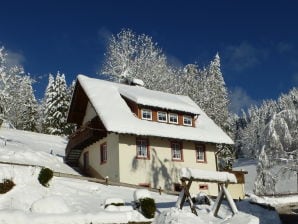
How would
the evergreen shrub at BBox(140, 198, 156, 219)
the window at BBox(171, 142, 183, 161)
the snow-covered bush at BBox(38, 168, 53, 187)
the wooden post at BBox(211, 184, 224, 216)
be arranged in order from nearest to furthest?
the evergreen shrub at BBox(140, 198, 156, 219) → the wooden post at BBox(211, 184, 224, 216) → the snow-covered bush at BBox(38, 168, 53, 187) → the window at BBox(171, 142, 183, 161)

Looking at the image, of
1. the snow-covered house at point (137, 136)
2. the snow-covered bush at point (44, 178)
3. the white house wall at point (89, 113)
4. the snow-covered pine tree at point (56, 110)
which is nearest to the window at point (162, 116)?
the snow-covered house at point (137, 136)

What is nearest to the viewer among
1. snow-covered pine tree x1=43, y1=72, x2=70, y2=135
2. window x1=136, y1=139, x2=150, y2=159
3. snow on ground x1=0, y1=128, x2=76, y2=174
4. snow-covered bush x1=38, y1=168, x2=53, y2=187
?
snow-covered bush x1=38, y1=168, x2=53, y2=187

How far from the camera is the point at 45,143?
49.0 meters

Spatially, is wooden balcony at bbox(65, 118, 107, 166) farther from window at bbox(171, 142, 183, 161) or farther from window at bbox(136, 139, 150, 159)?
window at bbox(171, 142, 183, 161)

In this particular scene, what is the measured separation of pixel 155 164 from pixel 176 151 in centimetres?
259

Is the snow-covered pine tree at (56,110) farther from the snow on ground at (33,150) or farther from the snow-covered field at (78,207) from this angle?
the snow-covered field at (78,207)

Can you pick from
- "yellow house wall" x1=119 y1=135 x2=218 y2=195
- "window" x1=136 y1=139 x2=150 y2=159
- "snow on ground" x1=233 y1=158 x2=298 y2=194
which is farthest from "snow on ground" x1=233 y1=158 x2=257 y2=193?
"window" x1=136 y1=139 x2=150 y2=159

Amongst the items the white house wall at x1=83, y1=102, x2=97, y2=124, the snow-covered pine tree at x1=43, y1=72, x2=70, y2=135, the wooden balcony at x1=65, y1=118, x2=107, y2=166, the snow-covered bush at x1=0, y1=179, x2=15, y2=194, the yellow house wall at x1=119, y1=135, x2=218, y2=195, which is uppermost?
the snow-covered pine tree at x1=43, y1=72, x2=70, y2=135

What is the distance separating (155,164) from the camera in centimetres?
3312

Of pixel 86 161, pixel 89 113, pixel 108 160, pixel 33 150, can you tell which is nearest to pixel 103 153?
pixel 108 160

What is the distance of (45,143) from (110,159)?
60.0 feet

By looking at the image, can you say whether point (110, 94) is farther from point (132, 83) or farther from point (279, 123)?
point (279, 123)

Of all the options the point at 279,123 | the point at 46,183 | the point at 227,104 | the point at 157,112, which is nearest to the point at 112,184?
the point at 46,183

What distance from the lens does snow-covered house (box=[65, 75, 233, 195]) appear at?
31.9m
